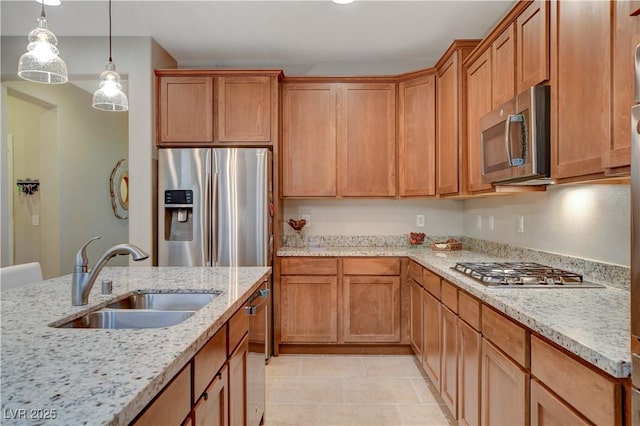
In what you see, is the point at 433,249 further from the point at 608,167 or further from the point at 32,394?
the point at 32,394

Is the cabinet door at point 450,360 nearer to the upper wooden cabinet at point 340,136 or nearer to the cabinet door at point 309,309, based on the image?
the cabinet door at point 309,309

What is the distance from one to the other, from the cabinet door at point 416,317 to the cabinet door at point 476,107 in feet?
2.93

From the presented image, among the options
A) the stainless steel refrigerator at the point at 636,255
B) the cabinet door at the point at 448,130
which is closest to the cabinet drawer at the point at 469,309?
the stainless steel refrigerator at the point at 636,255

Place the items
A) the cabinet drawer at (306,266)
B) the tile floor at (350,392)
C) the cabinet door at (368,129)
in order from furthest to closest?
the cabinet door at (368,129) < the cabinet drawer at (306,266) < the tile floor at (350,392)


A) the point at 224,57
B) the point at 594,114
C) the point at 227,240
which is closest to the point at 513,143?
the point at 594,114

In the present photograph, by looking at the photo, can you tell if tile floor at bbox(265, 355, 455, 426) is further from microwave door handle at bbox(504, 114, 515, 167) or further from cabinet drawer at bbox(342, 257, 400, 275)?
microwave door handle at bbox(504, 114, 515, 167)

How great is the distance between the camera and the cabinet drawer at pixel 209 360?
110 centimetres

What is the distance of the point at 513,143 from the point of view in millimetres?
1859

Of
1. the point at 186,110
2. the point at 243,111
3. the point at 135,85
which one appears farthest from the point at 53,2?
the point at 243,111

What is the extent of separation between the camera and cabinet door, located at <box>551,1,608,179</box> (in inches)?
52.8

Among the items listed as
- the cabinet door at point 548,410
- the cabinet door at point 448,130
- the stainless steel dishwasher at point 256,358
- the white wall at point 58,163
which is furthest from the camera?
the white wall at point 58,163

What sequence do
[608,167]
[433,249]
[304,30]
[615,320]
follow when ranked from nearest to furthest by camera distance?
[615,320] < [608,167] < [304,30] < [433,249]

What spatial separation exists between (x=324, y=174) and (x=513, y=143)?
1.87 metres

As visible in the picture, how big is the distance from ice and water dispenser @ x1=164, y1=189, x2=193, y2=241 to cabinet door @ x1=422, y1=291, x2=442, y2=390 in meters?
1.98
